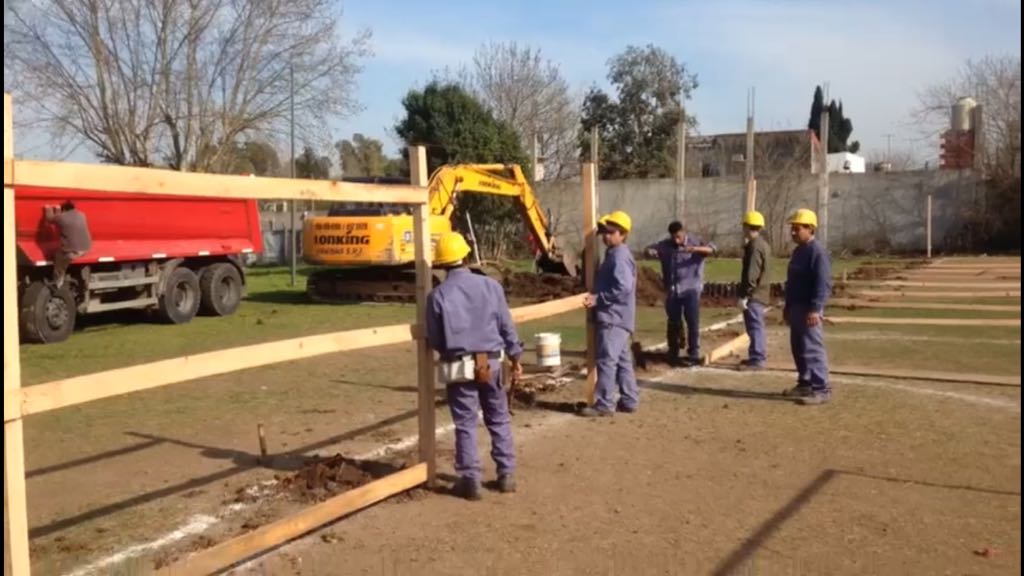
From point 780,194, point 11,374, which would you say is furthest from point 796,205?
point 11,374

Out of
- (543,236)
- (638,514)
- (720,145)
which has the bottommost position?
(638,514)

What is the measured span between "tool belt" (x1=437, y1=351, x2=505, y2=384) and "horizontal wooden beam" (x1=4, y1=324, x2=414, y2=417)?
462 millimetres

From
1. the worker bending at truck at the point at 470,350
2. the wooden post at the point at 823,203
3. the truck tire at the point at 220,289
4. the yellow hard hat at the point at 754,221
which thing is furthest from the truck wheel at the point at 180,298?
the wooden post at the point at 823,203

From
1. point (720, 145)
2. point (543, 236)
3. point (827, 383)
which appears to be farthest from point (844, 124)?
point (827, 383)

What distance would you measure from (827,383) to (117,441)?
621cm

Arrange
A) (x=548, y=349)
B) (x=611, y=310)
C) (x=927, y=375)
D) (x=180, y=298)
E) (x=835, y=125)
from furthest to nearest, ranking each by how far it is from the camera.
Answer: (x=835, y=125)
(x=180, y=298)
(x=927, y=375)
(x=548, y=349)
(x=611, y=310)

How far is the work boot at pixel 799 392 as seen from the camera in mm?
9070

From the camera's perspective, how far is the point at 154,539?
551cm

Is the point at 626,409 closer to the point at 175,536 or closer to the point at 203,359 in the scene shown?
the point at 175,536

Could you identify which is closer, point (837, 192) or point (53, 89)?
point (53, 89)

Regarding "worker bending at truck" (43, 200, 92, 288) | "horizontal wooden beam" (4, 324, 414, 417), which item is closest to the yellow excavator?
"worker bending at truck" (43, 200, 92, 288)

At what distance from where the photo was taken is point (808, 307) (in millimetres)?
8945

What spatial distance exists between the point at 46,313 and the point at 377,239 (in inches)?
246

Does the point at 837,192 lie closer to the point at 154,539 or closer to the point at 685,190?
the point at 685,190
